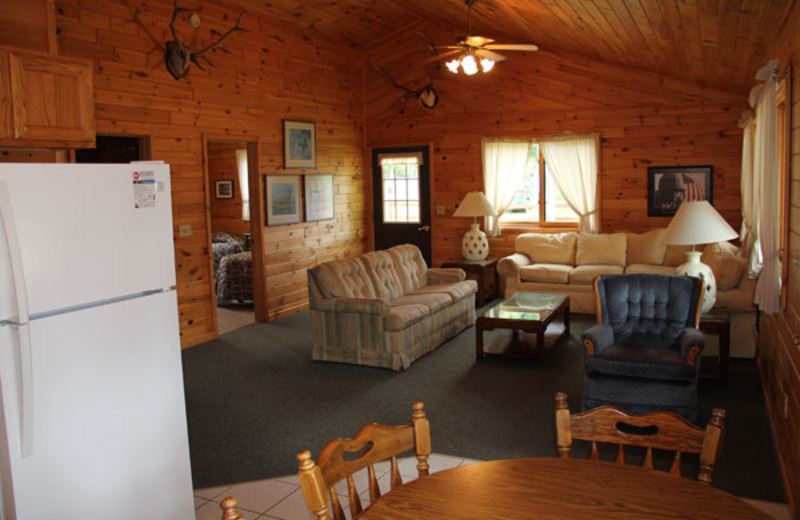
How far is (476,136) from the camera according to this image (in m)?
8.61

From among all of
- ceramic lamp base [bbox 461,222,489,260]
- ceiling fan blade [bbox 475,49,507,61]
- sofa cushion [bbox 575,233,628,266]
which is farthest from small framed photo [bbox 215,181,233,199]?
ceiling fan blade [bbox 475,49,507,61]

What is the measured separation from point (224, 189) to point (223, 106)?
4.04 metres

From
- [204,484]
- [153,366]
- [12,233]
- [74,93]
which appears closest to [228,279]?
[74,93]

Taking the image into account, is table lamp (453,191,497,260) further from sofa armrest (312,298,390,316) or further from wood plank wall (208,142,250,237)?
wood plank wall (208,142,250,237)

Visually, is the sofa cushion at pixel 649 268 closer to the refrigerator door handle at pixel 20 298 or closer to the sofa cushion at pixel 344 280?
the sofa cushion at pixel 344 280

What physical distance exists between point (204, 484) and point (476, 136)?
20.1ft

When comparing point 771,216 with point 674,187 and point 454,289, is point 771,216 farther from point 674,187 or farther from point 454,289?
point 674,187

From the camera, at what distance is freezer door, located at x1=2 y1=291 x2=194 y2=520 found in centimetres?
238

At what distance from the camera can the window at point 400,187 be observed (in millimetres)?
9094

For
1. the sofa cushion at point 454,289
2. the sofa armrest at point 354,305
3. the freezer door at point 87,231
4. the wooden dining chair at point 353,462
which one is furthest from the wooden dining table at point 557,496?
the sofa cushion at point 454,289

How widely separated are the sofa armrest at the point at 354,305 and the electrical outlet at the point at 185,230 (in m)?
1.52

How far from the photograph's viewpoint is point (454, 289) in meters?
6.53

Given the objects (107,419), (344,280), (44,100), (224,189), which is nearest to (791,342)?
(107,419)

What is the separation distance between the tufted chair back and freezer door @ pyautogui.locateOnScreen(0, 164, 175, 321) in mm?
3010
